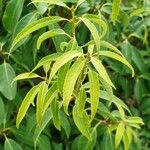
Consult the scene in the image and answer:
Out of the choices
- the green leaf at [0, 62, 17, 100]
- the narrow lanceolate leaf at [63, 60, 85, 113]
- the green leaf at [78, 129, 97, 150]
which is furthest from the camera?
the green leaf at [78, 129, 97, 150]

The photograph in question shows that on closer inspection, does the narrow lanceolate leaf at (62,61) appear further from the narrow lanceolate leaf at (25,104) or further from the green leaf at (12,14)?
the green leaf at (12,14)

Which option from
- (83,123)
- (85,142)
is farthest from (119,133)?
(83,123)

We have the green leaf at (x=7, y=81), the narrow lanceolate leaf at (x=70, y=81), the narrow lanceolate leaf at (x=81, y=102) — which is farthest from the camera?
the green leaf at (x=7, y=81)

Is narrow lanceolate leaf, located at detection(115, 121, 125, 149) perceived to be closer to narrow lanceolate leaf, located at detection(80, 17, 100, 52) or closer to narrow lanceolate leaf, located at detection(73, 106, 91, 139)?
narrow lanceolate leaf, located at detection(73, 106, 91, 139)

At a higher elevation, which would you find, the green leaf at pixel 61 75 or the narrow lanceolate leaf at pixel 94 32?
the narrow lanceolate leaf at pixel 94 32

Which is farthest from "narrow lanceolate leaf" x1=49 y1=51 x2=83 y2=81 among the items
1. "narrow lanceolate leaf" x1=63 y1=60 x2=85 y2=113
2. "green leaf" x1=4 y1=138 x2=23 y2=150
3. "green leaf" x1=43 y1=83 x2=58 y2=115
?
"green leaf" x1=4 y1=138 x2=23 y2=150

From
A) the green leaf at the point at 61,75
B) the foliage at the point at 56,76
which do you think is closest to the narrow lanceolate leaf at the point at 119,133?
the foliage at the point at 56,76

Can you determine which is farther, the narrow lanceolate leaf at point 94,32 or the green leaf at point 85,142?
the green leaf at point 85,142

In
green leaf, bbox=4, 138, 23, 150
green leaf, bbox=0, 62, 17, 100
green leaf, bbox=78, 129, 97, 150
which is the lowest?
green leaf, bbox=78, 129, 97, 150
